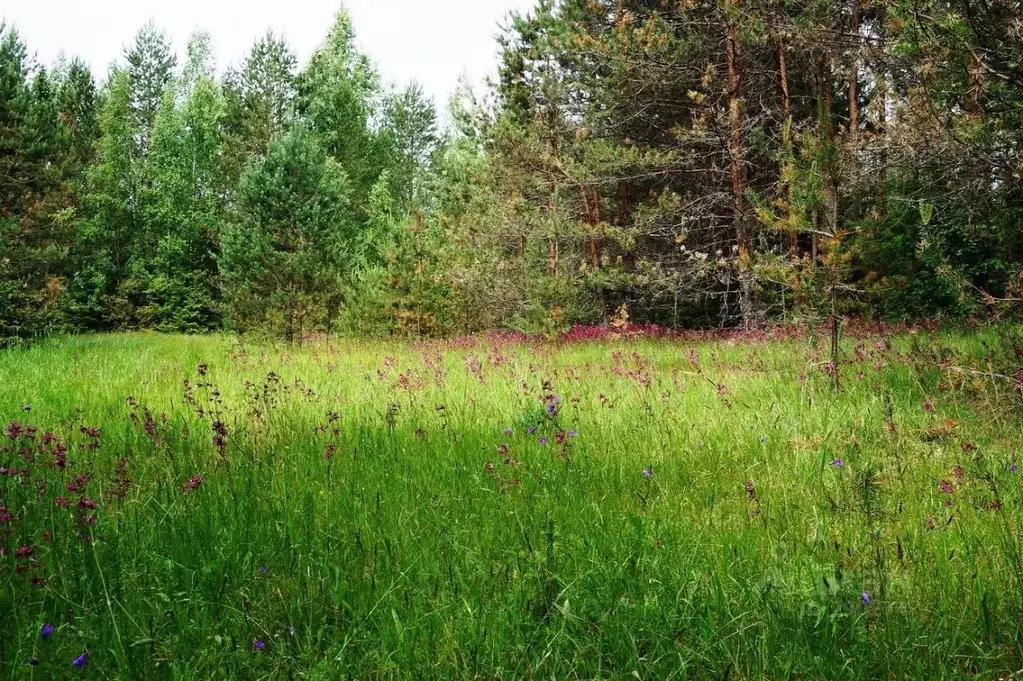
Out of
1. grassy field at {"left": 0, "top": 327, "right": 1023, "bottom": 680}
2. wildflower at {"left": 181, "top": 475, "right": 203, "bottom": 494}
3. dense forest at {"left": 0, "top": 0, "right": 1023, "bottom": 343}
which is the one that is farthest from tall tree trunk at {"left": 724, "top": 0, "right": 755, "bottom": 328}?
wildflower at {"left": 181, "top": 475, "right": 203, "bottom": 494}

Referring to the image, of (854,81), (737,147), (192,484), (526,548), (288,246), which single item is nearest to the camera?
(526,548)

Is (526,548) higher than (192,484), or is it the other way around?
(192,484)

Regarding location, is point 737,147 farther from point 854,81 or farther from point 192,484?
point 192,484

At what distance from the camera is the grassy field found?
5.80ft

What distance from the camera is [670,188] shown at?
55.7 feet

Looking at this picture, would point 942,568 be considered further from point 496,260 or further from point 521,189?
point 521,189

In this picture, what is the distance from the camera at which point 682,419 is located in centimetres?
482

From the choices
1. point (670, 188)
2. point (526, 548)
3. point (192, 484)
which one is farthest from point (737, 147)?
point (192, 484)

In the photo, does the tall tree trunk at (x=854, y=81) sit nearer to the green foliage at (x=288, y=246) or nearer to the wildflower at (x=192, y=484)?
the wildflower at (x=192, y=484)

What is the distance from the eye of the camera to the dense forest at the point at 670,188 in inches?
229

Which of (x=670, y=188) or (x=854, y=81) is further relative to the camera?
(x=670, y=188)

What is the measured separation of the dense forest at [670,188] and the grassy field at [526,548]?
2.11 meters

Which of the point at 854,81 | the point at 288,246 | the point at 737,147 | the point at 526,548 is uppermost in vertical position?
the point at 854,81

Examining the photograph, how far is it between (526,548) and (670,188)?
52.2 feet
